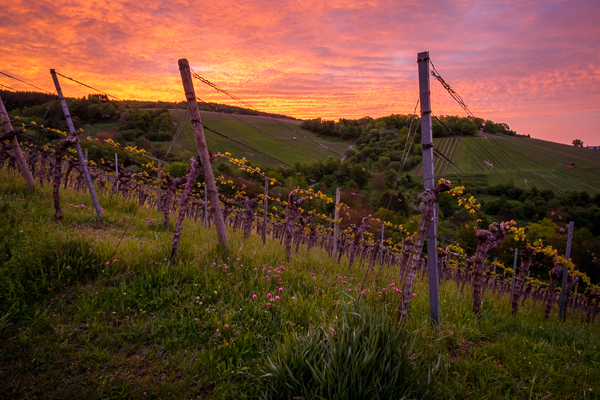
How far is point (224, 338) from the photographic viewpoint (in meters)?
3.68

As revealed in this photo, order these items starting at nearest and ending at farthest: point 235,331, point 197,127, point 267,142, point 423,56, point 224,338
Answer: point 224,338, point 235,331, point 423,56, point 197,127, point 267,142

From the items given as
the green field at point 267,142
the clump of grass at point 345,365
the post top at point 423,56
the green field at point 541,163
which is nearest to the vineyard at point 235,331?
the clump of grass at point 345,365

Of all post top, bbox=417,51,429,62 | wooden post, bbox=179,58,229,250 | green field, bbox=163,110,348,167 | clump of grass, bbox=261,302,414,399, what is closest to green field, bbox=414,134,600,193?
green field, bbox=163,110,348,167

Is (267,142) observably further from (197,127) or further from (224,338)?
(224,338)

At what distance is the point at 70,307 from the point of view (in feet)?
13.8

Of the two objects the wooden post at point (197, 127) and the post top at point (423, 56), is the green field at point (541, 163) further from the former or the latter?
the wooden post at point (197, 127)

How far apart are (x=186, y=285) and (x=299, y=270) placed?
8.31 feet

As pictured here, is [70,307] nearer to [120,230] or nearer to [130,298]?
[130,298]

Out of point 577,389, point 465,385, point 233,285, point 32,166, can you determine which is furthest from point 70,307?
point 32,166

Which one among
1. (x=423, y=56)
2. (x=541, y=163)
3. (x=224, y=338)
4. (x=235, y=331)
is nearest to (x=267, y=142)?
(x=541, y=163)

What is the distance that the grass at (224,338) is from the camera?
120 inches

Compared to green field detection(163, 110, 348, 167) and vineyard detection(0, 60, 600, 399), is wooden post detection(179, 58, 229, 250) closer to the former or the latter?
vineyard detection(0, 60, 600, 399)

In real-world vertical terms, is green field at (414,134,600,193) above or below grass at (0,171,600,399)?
above

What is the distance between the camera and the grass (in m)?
3.05
